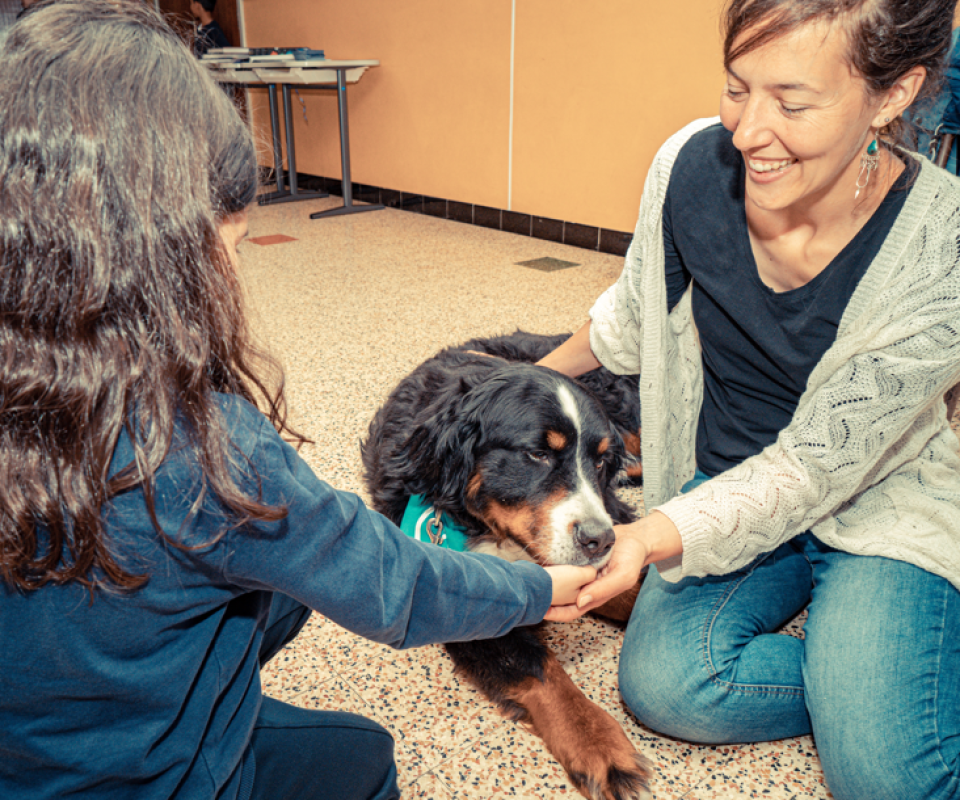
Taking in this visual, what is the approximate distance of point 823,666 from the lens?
135cm

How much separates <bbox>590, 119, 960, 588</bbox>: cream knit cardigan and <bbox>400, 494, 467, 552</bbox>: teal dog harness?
537mm

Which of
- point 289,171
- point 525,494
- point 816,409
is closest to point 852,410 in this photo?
point 816,409

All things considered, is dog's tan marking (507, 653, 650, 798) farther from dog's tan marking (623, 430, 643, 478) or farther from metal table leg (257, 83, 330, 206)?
metal table leg (257, 83, 330, 206)

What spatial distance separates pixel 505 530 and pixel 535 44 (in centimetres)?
469

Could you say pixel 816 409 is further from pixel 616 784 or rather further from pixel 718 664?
pixel 616 784

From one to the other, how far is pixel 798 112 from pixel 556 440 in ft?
2.52

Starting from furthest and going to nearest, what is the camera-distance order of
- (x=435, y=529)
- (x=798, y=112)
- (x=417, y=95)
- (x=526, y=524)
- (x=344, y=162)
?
(x=344, y=162), (x=417, y=95), (x=435, y=529), (x=526, y=524), (x=798, y=112)

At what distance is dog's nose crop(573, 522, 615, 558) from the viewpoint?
4.84 feet

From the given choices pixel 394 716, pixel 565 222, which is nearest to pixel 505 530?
pixel 394 716

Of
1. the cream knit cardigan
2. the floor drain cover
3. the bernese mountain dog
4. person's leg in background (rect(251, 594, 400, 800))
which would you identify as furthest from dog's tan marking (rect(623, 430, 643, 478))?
the floor drain cover

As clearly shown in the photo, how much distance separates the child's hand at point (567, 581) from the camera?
4.13 feet

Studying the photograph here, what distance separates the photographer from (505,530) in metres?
1.65

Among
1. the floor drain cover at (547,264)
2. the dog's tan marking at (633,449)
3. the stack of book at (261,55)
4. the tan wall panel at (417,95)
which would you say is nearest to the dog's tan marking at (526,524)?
the dog's tan marking at (633,449)

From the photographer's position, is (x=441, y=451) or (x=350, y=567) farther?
(x=441, y=451)
